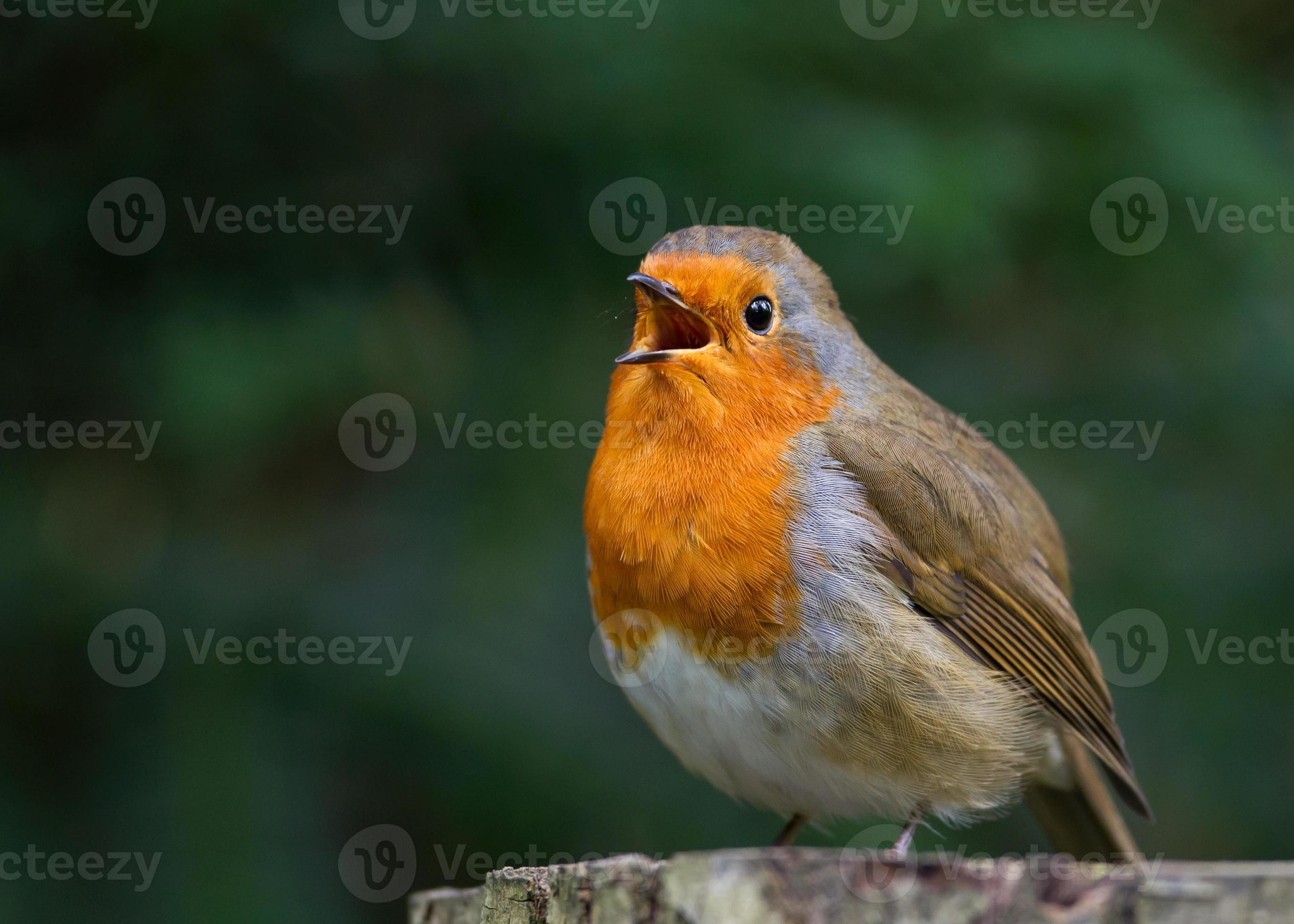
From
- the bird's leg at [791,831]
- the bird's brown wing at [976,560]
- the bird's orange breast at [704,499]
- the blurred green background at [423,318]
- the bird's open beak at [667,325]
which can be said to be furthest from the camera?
the bird's leg at [791,831]

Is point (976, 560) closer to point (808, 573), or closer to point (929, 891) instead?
point (808, 573)

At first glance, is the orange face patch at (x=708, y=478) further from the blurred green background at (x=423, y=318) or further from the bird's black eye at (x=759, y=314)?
the blurred green background at (x=423, y=318)

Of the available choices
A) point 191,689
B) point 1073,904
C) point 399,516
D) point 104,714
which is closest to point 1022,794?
point 1073,904

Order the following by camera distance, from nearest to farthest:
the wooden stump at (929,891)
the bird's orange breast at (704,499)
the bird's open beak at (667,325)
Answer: the wooden stump at (929,891) < the bird's orange breast at (704,499) < the bird's open beak at (667,325)

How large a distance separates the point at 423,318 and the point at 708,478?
3.97 feet

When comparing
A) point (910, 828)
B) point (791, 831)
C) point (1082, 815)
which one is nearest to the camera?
point (910, 828)

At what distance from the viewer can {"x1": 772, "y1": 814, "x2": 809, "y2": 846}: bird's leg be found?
3668 mm

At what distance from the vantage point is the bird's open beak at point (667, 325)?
3.00 metres

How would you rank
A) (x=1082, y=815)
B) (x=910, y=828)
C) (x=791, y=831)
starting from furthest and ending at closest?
(x=1082, y=815)
(x=791, y=831)
(x=910, y=828)

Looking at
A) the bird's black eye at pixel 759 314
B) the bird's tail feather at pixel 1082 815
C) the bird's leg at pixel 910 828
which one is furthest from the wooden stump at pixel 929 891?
the bird's tail feather at pixel 1082 815

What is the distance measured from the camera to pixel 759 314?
322cm

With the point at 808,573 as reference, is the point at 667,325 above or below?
above

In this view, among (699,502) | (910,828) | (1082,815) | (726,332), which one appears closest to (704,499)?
(699,502)

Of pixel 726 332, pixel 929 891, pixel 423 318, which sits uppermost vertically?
pixel 423 318
